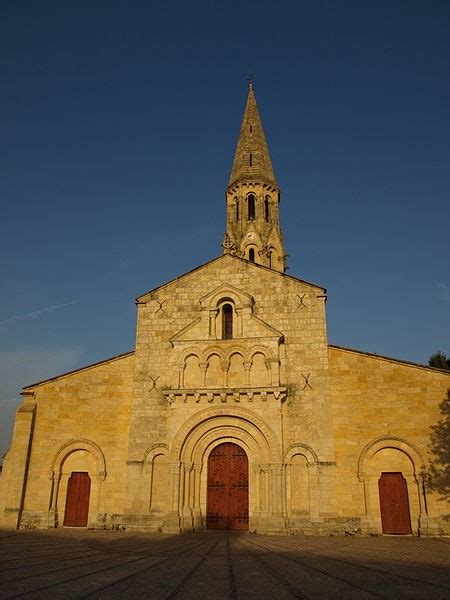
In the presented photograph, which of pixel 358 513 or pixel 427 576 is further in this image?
pixel 358 513

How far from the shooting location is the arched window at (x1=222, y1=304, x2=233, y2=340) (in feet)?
79.2

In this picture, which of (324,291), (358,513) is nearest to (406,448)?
(358,513)

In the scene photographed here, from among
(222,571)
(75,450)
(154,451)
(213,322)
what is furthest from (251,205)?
(222,571)

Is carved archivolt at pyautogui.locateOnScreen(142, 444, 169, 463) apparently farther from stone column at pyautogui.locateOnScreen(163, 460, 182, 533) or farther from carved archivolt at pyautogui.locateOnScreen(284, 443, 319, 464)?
carved archivolt at pyautogui.locateOnScreen(284, 443, 319, 464)

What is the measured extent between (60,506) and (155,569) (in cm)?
1466

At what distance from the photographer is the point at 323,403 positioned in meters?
21.7

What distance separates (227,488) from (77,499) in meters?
6.63

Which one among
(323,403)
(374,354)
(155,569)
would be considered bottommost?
(155,569)

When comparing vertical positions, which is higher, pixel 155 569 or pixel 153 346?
pixel 153 346

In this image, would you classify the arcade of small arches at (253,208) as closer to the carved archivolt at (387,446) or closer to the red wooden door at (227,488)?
the red wooden door at (227,488)

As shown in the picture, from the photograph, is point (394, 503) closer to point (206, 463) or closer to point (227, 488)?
point (227, 488)

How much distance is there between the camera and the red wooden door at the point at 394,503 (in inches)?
786

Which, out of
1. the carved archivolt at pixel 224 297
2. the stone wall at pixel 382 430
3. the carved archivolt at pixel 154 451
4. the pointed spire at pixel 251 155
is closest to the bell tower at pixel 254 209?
the pointed spire at pixel 251 155

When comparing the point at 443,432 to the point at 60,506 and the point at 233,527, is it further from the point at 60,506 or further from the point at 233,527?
the point at 60,506
